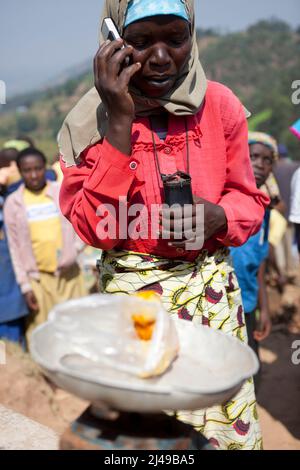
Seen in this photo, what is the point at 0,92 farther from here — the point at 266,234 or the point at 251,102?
the point at 251,102

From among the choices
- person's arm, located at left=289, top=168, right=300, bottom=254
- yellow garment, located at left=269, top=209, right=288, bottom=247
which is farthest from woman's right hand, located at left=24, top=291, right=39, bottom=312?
yellow garment, located at left=269, top=209, right=288, bottom=247

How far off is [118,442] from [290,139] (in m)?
28.5

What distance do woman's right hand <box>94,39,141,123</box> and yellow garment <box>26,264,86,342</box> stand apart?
3533mm

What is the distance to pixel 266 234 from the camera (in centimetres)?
396

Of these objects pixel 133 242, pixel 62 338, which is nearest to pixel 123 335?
pixel 62 338

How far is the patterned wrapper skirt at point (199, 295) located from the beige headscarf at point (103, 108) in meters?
0.39

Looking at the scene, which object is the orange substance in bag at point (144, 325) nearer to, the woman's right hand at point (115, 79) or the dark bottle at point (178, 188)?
the dark bottle at point (178, 188)

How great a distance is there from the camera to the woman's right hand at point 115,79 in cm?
170

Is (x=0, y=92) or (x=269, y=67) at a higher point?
(x=269, y=67)

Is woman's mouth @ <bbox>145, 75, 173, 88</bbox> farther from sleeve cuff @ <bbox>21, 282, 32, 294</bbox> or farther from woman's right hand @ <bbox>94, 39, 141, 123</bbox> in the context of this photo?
sleeve cuff @ <bbox>21, 282, 32, 294</bbox>

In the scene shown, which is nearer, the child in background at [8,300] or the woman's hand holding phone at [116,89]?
the woman's hand holding phone at [116,89]

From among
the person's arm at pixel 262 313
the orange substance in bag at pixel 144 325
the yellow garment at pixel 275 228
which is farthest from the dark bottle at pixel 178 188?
the yellow garment at pixel 275 228

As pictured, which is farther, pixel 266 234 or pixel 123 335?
Result: pixel 266 234

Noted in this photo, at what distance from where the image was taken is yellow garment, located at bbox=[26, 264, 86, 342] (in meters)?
5.10
